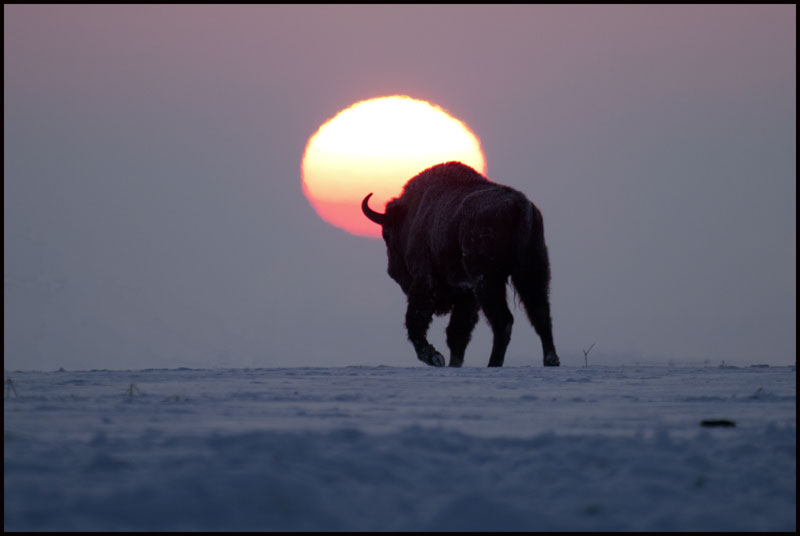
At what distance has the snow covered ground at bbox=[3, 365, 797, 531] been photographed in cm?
362

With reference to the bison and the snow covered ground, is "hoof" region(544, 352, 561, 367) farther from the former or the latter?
the snow covered ground

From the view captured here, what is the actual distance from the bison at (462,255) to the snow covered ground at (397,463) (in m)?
5.46

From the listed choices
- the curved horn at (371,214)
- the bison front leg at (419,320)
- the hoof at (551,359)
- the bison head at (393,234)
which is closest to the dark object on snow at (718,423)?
the hoof at (551,359)

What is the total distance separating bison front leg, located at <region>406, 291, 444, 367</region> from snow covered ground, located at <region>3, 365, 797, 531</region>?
7.33 m

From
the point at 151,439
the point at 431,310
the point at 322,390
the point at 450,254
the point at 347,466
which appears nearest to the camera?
the point at 347,466

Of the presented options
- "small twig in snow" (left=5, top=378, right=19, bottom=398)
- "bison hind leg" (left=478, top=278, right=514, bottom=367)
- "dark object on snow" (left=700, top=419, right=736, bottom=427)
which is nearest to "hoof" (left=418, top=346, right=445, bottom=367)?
"bison hind leg" (left=478, top=278, right=514, bottom=367)

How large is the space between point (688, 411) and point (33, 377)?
5098mm

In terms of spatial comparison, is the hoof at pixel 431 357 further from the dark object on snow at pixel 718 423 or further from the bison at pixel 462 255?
the dark object on snow at pixel 718 423

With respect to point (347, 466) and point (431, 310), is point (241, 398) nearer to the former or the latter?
point (347, 466)

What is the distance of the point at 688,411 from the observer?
603 cm

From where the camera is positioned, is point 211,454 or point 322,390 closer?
point 211,454

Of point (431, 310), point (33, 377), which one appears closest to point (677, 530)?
point (33, 377)

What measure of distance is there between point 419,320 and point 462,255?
1.71m

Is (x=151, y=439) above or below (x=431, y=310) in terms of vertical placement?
below
